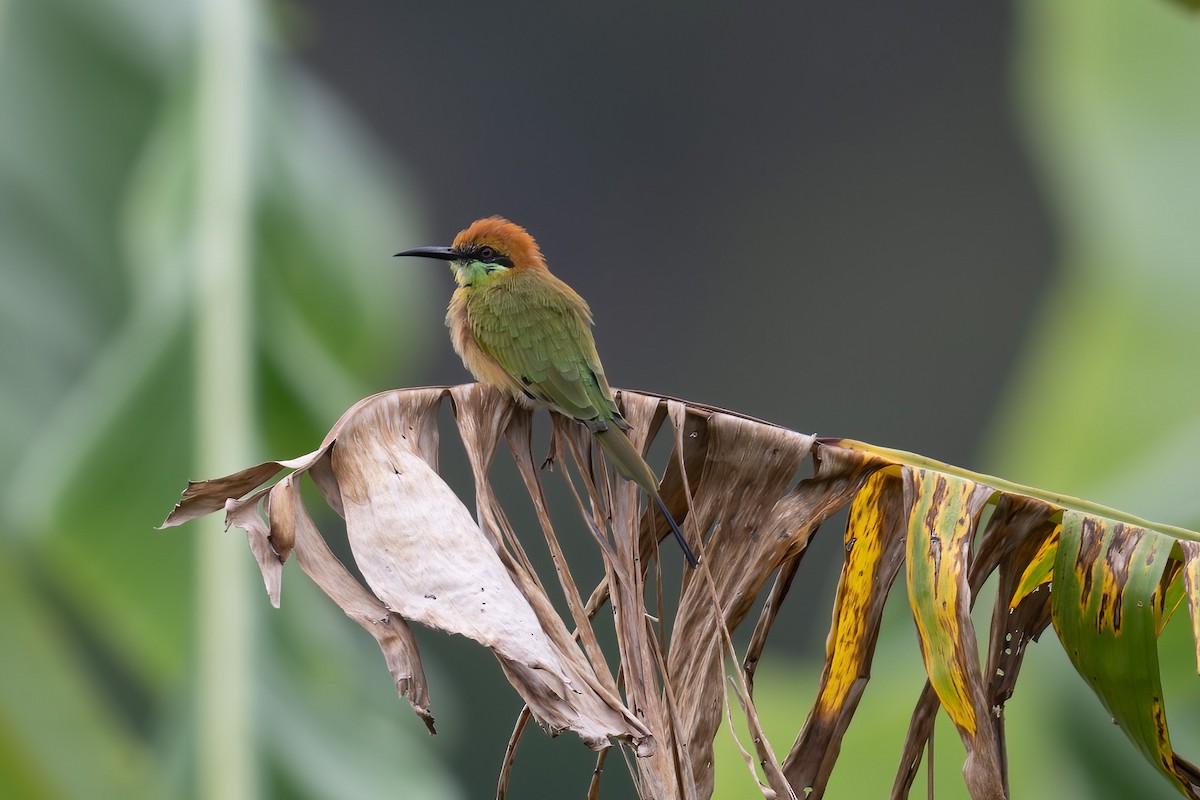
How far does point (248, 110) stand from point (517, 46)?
1.39 meters

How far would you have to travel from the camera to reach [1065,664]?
4.19ft

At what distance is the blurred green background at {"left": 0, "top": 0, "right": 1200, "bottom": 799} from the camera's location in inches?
46.6

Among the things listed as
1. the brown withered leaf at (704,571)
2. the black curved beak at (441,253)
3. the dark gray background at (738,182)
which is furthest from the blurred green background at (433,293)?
the brown withered leaf at (704,571)

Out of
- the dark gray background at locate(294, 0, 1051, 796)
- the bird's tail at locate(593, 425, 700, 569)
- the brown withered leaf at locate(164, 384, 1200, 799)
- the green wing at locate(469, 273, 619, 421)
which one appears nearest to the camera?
the brown withered leaf at locate(164, 384, 1200, 799)

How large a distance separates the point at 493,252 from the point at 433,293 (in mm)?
1631

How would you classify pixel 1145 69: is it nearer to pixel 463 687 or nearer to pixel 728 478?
pixel 728 478

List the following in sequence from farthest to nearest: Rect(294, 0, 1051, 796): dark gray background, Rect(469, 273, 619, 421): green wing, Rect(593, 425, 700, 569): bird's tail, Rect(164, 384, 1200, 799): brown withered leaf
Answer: Rect(294, 0, 1051, 796): dark gray background → Rect(469, 273, 619, 421): green wing → Rect(593, 425, 700, 569): bird's tail → Rect(164, 384, 1200, 799): brown withered leaf

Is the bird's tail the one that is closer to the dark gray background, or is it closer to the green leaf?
the green leaf

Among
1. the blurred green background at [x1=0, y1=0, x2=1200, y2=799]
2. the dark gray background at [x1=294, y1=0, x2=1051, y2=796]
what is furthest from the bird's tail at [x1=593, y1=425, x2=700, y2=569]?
the dark gray background at [x1=294, y1=0, x2=1051, y2=796]

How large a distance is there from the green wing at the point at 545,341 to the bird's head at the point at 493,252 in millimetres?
44

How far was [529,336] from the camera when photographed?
115cm

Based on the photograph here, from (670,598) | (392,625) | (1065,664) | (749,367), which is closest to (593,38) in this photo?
(749,367)

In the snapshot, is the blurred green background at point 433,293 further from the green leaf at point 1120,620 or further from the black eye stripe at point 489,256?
the green leaf at point 1120,620

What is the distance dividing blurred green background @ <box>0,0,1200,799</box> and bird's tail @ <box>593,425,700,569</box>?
1.33ft
